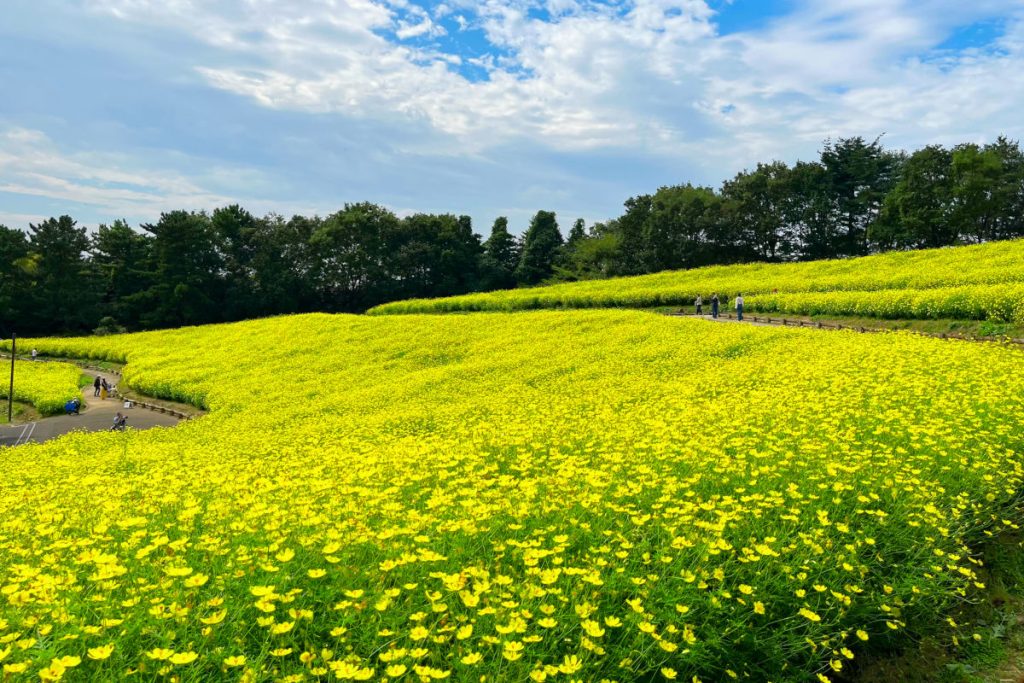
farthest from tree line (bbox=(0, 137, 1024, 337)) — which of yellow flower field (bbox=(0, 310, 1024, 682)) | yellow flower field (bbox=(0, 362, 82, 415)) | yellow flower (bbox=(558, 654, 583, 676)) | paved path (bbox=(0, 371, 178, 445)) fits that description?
yellow flower (bbox=(558, 654, 583, 676))

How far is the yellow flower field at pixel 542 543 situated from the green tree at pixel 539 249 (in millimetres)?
60178

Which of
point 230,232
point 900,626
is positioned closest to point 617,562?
point 900,626

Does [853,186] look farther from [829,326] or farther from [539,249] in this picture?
[829,326]

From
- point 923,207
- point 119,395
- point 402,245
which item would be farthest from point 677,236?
point 119,395

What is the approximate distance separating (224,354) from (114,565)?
32619 millimetres

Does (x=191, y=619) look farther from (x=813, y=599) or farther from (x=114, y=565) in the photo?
(x=813, y=599)

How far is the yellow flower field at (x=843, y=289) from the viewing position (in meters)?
19.0

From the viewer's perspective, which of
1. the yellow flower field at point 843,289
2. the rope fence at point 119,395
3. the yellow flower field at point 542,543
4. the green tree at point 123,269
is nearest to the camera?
the yellow flower field at point 542,543

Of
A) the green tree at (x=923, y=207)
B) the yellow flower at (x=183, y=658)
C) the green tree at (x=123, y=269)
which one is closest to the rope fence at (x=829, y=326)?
the yellow flower at (x=183, y=658)

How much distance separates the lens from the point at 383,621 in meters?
3.18

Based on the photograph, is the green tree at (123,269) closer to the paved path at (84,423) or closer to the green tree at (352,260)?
the green tree at (352,260)

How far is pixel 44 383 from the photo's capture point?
33.1 m

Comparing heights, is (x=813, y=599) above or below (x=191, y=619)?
below

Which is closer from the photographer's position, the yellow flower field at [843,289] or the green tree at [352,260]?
the yellow flower field at [843,289]
